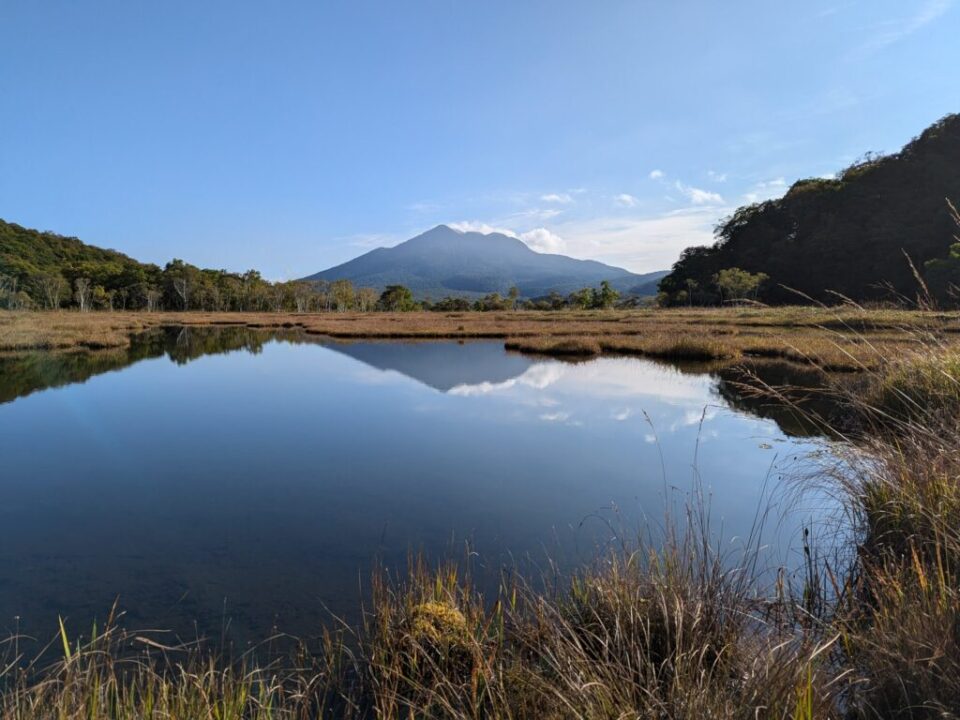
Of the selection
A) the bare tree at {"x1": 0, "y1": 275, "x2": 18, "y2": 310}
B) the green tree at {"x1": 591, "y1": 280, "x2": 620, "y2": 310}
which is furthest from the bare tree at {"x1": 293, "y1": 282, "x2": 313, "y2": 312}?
the green tree at {"x1": 591, "y1": 280, "x2": 620, "y2": 310}

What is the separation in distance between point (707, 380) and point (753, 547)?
12.9 m

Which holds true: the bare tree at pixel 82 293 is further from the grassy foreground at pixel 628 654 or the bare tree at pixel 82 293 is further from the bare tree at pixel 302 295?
the grassy foreground at pixel 628 654

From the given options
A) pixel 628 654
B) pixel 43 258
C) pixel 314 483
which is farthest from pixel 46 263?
pixel 628 654

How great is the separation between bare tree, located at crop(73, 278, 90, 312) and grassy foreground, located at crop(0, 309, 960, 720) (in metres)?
82.3

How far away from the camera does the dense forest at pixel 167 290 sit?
72569 millimetres

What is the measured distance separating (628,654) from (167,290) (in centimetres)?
10208

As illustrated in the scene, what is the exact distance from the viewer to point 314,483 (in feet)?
24.5

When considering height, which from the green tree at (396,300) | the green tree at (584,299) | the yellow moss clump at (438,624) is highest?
the green tree at (396,300)

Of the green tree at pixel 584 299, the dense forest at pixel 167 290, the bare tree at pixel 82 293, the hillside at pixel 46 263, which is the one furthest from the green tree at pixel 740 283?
the hillside at pixel 46 263

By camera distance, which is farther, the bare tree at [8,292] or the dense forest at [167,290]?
the dense forest at [167,290]

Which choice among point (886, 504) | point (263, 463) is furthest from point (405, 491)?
point (886, 504)

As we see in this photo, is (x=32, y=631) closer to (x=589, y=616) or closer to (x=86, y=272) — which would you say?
(x=589, y=616)

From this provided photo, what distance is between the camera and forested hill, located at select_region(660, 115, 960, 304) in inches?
2202

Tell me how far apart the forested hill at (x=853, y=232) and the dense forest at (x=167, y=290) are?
18.3 metres
